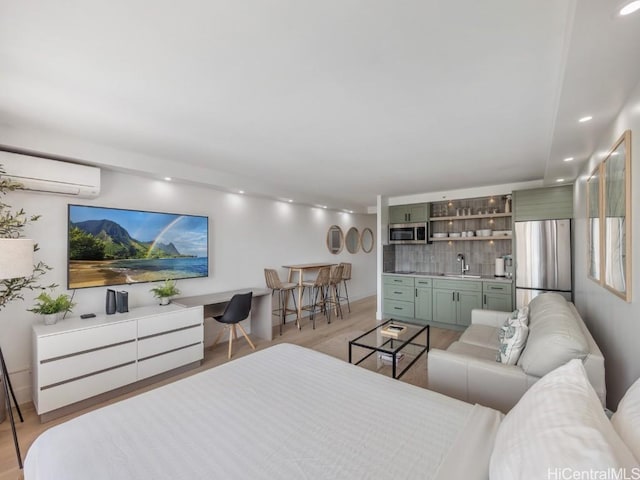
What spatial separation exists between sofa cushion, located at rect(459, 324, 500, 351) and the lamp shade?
3.68 m

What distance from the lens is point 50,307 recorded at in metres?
2.56

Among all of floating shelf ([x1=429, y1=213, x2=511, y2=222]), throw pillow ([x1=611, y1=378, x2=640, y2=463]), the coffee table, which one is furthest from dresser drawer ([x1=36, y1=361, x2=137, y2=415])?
floating shelf ([x1=429, y1=213, x2=511, y2=222])

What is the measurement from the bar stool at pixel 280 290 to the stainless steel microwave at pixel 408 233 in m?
2.21

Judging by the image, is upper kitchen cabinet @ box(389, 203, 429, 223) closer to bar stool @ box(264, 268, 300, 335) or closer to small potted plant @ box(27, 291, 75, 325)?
bar stool @ box(264, 268, 300, 335)

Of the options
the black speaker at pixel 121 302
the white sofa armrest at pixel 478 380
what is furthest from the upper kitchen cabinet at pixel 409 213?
the black speaker at pixel 121 302

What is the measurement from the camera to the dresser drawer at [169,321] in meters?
2.84

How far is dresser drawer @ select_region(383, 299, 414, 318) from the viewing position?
5172mm

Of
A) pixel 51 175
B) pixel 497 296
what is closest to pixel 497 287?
pixel 497 296

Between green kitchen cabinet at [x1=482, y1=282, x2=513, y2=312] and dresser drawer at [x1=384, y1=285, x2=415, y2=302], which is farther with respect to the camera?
dresser drawer at [x1=384, y1=285, x2=415, y2=302]

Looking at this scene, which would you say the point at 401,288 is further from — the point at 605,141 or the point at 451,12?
the point at 451,12

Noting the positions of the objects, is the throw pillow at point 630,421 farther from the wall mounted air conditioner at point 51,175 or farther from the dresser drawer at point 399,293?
the dresser drawer at point 399,293

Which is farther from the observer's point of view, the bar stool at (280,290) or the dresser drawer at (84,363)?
the bar stool at (280,290)

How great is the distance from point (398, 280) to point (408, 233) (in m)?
0.93

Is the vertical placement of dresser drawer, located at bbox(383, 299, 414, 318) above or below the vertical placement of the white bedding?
below
